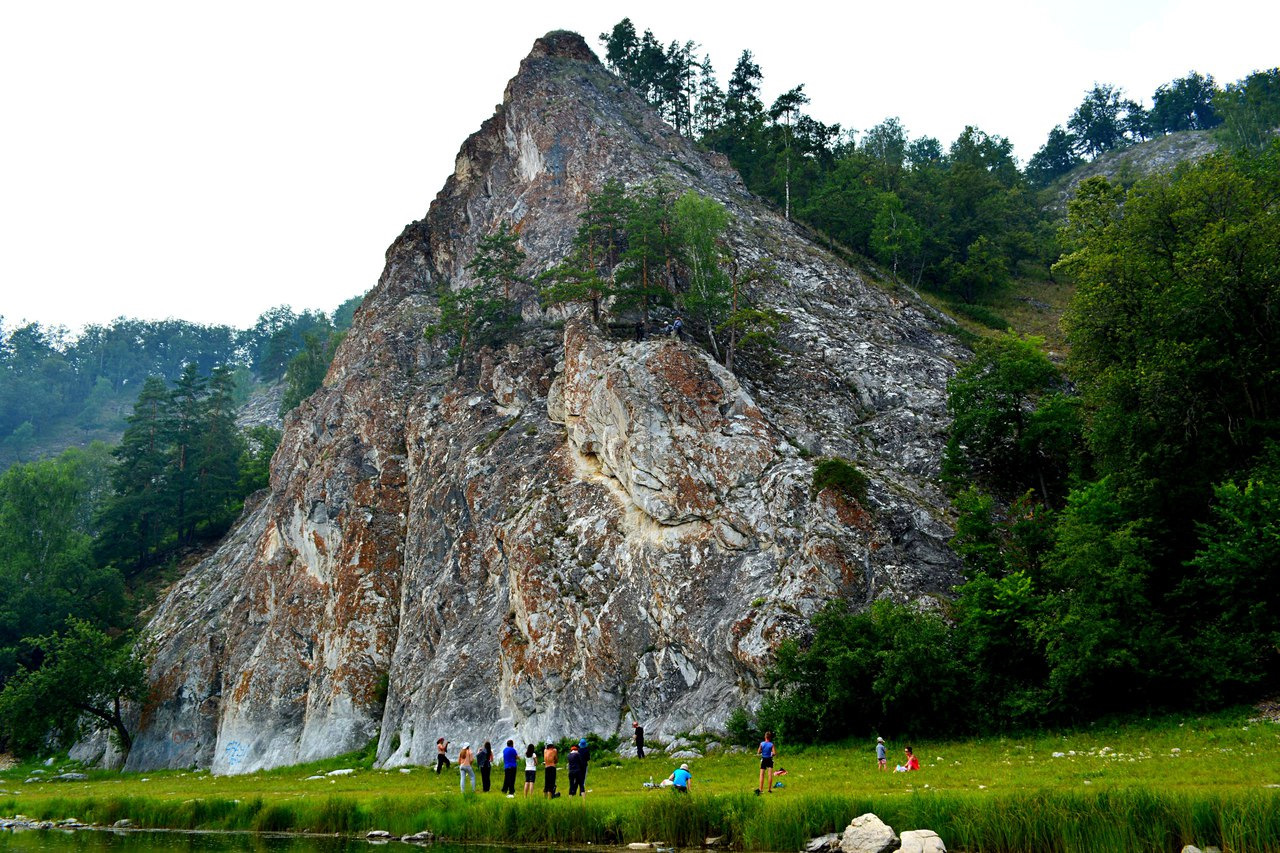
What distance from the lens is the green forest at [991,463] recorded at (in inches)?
1191

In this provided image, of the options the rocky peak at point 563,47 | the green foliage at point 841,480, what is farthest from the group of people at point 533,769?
the rocky peak at point 563,47

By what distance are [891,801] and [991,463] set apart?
103 feet

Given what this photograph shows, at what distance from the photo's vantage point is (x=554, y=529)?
4578 centimetres

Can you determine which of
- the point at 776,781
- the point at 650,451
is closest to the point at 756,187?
the point at 650,451

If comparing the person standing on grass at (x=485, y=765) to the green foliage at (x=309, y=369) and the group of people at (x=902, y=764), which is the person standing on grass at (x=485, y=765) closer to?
the group of people at (x=902, y=764)

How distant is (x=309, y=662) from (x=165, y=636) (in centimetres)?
1911

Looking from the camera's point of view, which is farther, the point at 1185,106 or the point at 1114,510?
the point at 1185,106

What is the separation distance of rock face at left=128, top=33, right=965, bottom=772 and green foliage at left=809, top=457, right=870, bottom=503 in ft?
1.60

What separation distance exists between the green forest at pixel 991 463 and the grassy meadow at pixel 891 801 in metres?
2.79

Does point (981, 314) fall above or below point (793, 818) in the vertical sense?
above

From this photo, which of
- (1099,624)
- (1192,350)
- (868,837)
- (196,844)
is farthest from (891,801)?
(1192,350)

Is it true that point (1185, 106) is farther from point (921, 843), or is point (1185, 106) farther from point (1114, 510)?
point (921, 843)

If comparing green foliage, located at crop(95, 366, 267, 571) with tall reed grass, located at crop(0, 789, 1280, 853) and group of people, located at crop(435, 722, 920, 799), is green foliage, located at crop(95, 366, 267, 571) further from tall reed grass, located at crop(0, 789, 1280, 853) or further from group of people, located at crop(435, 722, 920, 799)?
group of people, located at crop(435, 722, 920, 799)

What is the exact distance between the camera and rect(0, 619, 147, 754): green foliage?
179 feet
